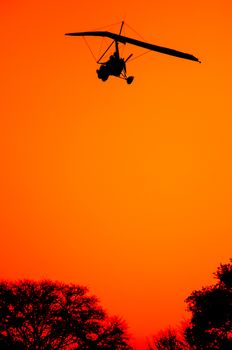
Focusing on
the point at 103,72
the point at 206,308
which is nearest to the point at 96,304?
the point at 206,308

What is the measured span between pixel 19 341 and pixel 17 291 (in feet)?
19.4

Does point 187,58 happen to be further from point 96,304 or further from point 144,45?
point 96,304

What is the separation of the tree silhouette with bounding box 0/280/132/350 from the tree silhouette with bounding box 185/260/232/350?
9.51 m

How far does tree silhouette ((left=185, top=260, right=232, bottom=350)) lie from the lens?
4553 centimetres

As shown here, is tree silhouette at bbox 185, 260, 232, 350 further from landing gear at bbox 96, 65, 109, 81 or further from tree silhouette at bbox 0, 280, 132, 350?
landing gear at bbox 96, 65, 109, 81

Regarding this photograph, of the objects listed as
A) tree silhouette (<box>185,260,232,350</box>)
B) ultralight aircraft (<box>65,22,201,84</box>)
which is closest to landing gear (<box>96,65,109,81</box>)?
ultralight aircraft (<box>65,22,201,84</box>)

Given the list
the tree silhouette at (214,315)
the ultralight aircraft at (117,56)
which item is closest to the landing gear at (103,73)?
the ultralight aircraft at (117,56)

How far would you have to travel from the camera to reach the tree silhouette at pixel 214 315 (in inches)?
1793

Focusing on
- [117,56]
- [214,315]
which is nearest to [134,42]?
[117,56]

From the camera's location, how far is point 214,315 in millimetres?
46125

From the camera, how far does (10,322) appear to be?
50031 mm

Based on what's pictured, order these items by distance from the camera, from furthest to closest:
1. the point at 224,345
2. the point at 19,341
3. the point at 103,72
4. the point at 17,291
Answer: the point at 17,291 < the point at 19,341 < the point at 224,345 < the point at 103,72

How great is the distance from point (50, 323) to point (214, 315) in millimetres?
18254

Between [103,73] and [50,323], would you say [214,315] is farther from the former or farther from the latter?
[103,73]
